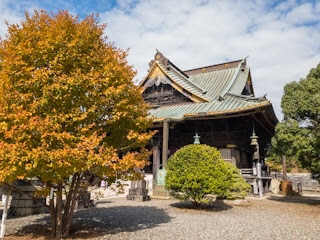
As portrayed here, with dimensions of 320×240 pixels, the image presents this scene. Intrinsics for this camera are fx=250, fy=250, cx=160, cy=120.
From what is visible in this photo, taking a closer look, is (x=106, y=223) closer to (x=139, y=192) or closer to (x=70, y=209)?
(x=70, y=209)

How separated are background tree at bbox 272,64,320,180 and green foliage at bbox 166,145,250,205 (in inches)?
127

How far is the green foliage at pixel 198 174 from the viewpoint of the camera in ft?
35.6

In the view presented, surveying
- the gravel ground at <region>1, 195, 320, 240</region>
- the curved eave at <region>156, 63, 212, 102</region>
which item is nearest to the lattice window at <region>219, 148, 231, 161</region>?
the curved eave at <region>156, 63, 212, 102</region>

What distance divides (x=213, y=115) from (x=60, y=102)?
11901 millimetres

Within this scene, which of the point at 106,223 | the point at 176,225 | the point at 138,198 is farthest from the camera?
the point at 138,198

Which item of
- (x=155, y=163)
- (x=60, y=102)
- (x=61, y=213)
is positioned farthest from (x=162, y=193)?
(x=60, y=102)

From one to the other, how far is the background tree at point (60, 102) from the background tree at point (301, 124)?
7974 millimetres

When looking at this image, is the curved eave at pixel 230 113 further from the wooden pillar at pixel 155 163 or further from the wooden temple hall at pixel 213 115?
the wooden pillar at pixel 155 163

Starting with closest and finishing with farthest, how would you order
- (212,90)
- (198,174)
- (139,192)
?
1. (198,174)
2. (139,192)
3. (212,90)

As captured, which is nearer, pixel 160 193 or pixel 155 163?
pixel 160 193

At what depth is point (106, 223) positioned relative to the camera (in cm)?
848

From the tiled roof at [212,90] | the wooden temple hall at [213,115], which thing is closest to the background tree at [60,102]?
the wooden temple hall at [213,115]

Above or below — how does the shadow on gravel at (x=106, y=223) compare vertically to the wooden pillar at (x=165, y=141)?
below

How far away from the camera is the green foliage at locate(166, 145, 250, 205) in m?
10.9
